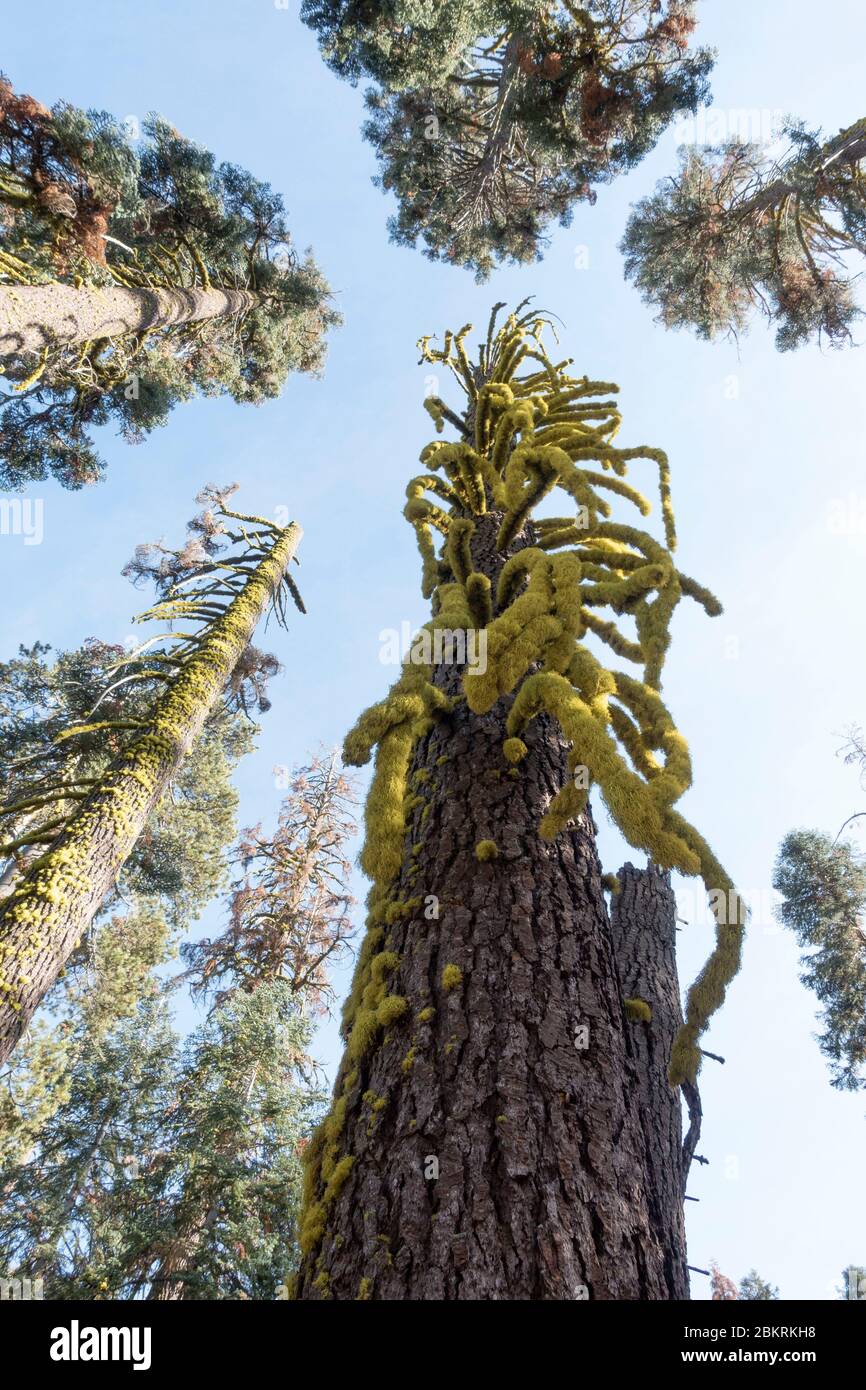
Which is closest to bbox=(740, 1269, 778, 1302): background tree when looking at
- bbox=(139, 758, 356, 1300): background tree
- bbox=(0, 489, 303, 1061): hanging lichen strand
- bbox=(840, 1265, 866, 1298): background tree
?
bbox=(840, 1265, 866, 1298): background tree

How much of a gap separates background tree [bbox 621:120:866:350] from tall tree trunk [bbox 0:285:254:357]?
6836mm

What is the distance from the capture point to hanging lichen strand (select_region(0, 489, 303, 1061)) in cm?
432

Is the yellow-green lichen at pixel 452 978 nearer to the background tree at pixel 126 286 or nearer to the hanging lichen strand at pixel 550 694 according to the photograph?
the hanging lichen strand at pixel 550 694

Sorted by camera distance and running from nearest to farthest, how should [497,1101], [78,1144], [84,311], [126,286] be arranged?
[497,1101] < [84,311] < [126,286] < [78,1144]

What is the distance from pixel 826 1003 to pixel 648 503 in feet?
40.5

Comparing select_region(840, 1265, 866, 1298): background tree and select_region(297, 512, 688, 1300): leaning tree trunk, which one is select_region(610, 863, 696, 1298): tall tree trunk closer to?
select_region(297, 512, 688, 1300): leaning tree trunk

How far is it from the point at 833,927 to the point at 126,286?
14.8 metres

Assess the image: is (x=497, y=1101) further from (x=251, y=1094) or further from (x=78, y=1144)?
(x=78, y=1144)

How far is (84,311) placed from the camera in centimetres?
715

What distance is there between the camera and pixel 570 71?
29.2ft

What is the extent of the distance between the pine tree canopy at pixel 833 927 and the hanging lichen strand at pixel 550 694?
11.9 m

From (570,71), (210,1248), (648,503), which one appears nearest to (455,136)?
(570,71)

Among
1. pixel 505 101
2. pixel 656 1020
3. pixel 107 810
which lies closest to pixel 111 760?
pixel 107 810

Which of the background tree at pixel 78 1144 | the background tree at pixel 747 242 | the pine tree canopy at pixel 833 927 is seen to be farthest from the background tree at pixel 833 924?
the background tree at pixel 78 1144
